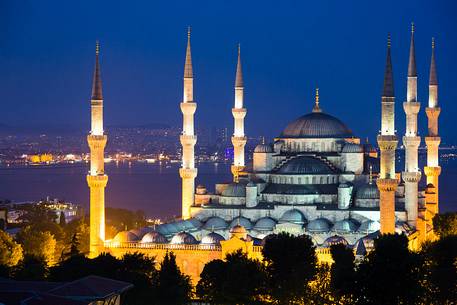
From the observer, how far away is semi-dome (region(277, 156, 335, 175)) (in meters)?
36.6

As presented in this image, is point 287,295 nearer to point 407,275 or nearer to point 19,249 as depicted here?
point 407,275

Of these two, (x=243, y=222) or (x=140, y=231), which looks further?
(x=243, y=222)

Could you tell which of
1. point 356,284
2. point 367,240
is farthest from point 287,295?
point 367,240

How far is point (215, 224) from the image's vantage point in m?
34.8

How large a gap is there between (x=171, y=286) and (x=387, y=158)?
9.98 metres

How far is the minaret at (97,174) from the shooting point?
3231 centimetres

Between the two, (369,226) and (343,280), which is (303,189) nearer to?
(369,226)

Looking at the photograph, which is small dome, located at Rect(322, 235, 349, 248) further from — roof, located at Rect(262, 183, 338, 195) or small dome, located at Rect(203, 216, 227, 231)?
small dome, located at Rect(203, 216, 227, 231)

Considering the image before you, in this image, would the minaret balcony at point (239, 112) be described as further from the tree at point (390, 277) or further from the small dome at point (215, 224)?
the tree at point (390, 277)

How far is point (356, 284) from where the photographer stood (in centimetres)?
2298

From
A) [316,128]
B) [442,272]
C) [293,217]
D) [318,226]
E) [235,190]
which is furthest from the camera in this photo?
[316,128]

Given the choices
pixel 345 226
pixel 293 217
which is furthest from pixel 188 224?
pixel 345 226

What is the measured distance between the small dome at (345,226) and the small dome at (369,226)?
11.0 inches

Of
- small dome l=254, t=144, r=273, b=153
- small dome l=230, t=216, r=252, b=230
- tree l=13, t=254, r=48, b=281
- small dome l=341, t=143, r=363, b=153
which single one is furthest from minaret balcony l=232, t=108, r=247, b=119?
tree l=13, t=254, r=48, b=281
